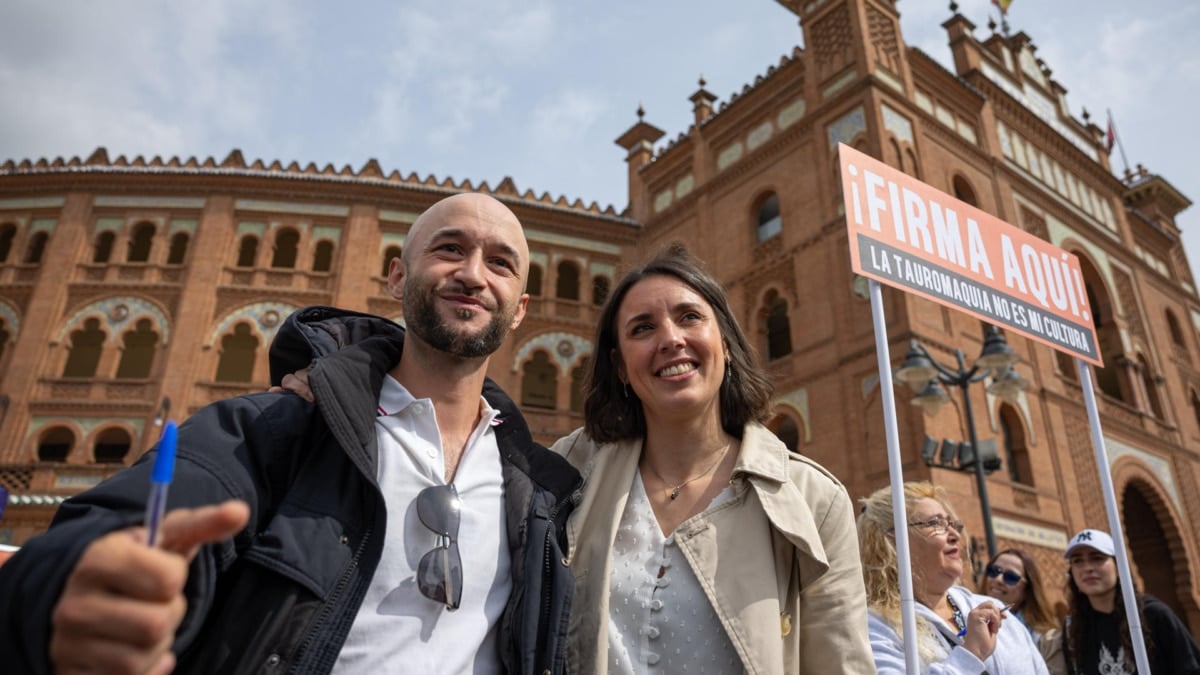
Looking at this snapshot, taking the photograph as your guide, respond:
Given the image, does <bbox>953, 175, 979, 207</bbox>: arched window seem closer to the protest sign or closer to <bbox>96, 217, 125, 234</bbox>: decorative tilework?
the protest sign

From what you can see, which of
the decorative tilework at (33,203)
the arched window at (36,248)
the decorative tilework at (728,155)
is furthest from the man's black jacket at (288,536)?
the decorative tilework at (33,203)

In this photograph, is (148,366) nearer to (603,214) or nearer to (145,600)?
(603,214)

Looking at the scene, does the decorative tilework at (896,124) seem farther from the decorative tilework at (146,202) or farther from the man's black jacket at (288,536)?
the decorative tilework at (146,202)

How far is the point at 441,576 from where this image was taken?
1636 millimetres

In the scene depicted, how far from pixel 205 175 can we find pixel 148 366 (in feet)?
17.5

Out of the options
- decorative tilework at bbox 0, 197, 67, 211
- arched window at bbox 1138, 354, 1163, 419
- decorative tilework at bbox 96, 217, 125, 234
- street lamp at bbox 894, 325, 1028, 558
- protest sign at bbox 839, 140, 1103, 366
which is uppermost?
decorative tilework at bbox 0, 197, 67, 211

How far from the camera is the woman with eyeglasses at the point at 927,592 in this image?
2.68m

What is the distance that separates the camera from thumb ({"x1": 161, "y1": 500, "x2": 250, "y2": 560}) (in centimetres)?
78

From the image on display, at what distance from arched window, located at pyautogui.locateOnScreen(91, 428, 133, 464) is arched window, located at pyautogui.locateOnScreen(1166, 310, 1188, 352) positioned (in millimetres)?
28917

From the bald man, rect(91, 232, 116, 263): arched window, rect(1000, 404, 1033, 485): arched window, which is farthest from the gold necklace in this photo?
rect(91, 232, 116, 263): arched window

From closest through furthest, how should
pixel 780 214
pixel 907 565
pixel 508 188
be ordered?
pixel 907 565, pixel 780 214, pixel 508 188

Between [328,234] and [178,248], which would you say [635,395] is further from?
[178,248]

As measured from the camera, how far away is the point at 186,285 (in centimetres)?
1873

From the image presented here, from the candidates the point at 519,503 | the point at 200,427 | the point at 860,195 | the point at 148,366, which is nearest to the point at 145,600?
the point at 200,427
